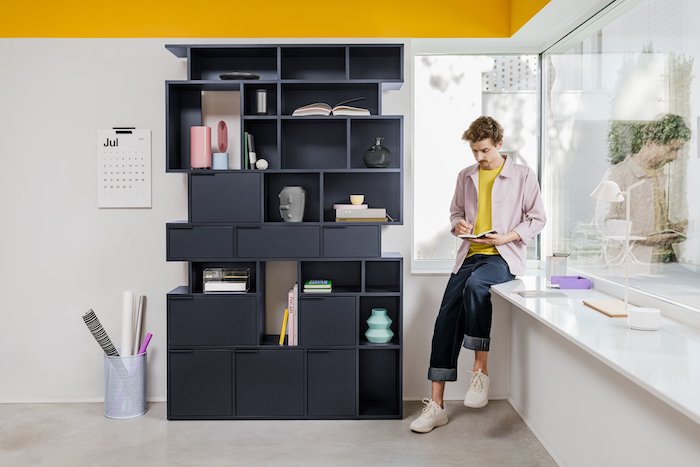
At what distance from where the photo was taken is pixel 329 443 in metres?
3.81

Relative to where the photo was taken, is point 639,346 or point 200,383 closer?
point 639,346

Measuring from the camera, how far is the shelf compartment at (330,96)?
4477mm

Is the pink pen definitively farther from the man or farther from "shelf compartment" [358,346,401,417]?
the man

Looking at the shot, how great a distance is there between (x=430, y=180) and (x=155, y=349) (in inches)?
84.5

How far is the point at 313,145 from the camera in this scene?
4531 millimetres

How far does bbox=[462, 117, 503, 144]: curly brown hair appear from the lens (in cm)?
396

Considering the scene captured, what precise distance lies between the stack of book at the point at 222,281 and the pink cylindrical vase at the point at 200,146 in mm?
646

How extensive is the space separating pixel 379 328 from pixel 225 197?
1.22 meters

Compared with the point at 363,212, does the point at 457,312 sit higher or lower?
lower

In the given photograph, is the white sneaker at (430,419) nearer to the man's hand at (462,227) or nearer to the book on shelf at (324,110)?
the man's hand at (462,227)

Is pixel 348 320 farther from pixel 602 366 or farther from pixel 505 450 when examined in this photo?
pixel 602 366

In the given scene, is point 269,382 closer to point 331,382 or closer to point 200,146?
point 331,382

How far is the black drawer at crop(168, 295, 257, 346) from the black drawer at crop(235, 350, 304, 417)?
0.13m

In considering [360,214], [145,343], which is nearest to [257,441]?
[145,343]
